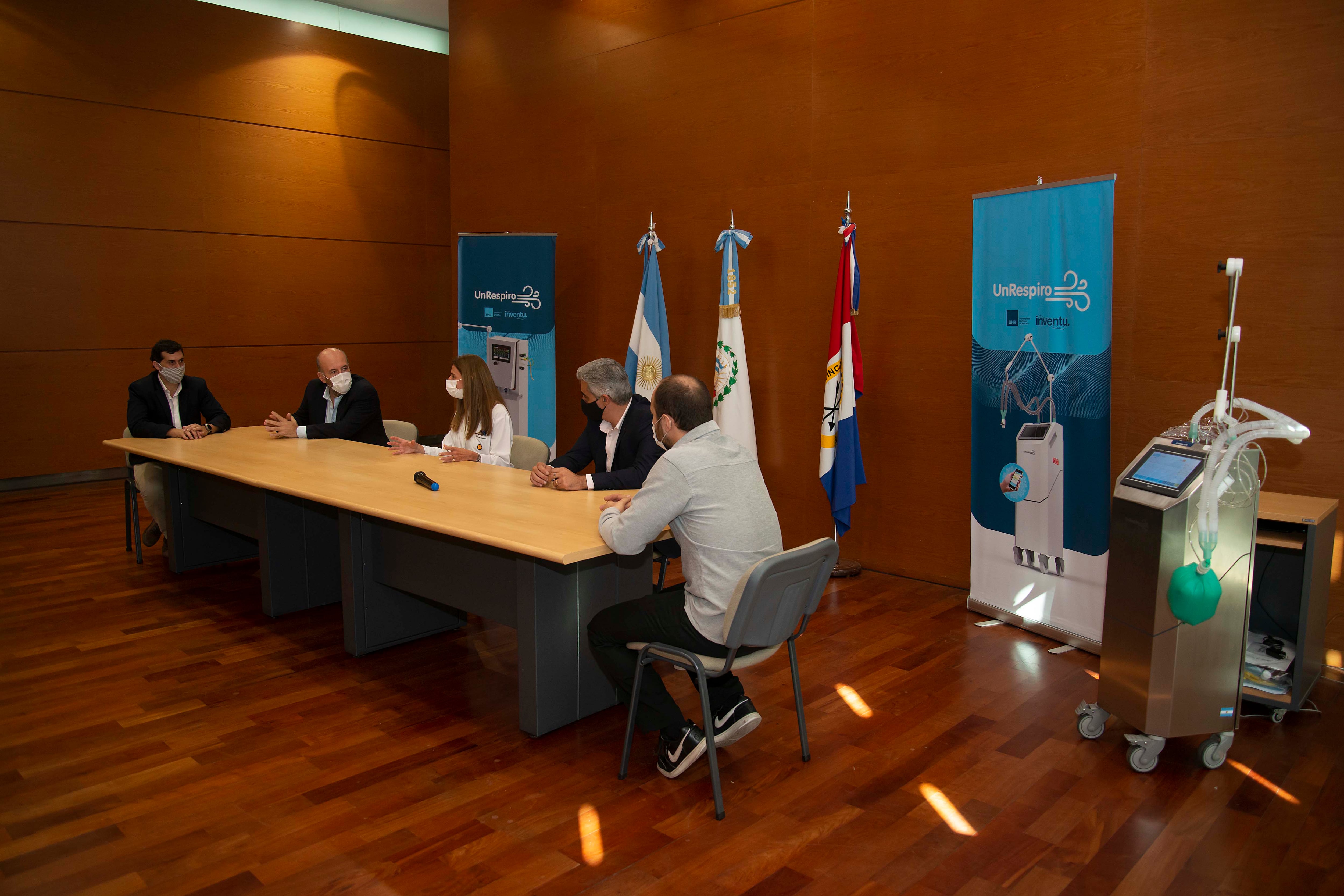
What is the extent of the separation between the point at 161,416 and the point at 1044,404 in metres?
4.83

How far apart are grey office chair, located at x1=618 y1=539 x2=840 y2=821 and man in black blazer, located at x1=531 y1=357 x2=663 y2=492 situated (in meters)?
0.98

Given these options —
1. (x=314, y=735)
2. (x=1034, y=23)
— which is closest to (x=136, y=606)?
(x=314, y=735)

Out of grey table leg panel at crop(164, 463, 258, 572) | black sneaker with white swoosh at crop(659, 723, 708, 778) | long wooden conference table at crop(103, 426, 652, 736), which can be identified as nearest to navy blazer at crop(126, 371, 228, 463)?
long wooden conference table at crop(103, 426, 652, 736)

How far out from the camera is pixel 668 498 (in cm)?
272

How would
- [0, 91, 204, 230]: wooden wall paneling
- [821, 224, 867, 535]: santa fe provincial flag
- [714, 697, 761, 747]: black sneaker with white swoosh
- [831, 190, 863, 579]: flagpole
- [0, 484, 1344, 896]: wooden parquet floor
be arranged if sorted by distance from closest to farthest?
[0, 484, 1344, 896]: wooden parquet floor → [714, 697, 761, 747]: black sneaker with white swoosh → [821, 224, 867, 535]: santa fe provincial flag → [831, 190, 863, 579]: flagpole → [0, 91, 204, 230]: wooden wall paneling

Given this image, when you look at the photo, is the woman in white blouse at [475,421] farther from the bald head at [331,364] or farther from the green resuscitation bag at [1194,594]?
the green resuscitation bag at [1194,594]

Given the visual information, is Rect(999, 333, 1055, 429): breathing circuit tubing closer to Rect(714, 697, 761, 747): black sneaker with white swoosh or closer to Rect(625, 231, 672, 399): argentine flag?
Rect(714, 697, 761, 747): black sneaker with white swoosh

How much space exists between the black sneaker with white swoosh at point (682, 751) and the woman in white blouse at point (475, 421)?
206 centimetres

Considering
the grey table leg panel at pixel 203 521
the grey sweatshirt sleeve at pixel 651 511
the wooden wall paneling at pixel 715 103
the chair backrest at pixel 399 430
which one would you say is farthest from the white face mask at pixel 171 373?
the grey sweatshirt sleeve at pixel 651 511

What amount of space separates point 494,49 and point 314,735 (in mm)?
5560

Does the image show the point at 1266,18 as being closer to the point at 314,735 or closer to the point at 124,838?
the point at 314,735

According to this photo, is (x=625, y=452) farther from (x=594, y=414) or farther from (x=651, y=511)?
(x=651, y=511)

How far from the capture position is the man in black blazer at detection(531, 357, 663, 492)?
12.3ft

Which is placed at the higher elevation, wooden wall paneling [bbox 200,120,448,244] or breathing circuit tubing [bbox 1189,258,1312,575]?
wooden wall paneling [bbox 200,120,448,244]
